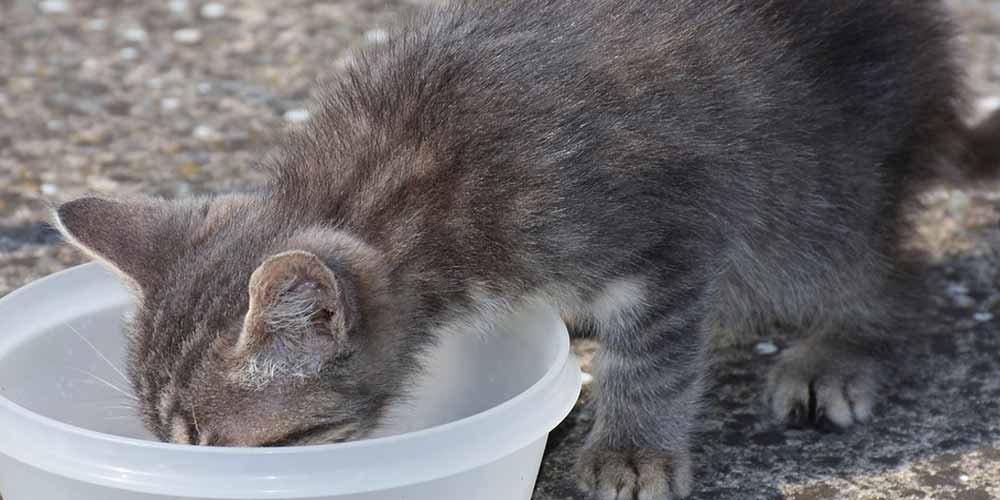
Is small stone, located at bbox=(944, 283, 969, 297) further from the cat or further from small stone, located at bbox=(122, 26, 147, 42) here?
small stone, located at bbox=(122, 26, 147, 42)

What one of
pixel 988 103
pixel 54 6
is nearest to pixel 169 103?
pixel 54 6

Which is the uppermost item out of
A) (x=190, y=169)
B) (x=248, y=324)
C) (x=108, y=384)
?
(x=248, y=324)

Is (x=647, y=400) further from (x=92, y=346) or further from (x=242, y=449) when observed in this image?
(x=92, y=346)

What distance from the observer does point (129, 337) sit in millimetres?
2602

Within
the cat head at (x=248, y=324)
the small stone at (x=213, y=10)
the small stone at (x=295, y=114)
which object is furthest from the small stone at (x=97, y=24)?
the cat head at (x=248, y=324)

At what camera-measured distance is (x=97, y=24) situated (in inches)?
207

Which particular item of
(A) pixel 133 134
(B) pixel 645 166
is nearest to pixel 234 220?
(B) pixel 645 166

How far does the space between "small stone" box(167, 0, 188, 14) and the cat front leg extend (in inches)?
120

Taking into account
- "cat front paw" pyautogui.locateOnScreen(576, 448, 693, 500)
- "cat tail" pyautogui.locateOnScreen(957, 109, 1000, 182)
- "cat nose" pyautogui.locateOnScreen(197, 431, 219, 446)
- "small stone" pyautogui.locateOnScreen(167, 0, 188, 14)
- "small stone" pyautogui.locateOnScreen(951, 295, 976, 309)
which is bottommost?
"small stone" pyautogui.locateOnScreen(167, 0, 188, 14)

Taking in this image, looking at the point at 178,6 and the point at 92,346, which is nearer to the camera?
the point at 92,346

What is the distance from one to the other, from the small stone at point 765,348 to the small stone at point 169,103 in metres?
2.26

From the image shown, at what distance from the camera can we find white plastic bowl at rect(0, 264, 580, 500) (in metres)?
2.26

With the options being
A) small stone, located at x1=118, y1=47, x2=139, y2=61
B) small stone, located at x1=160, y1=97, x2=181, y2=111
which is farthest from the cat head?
small stone, located at x1=118, y1=47, x2=139, y2=61

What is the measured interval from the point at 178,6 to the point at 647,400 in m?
3.23
